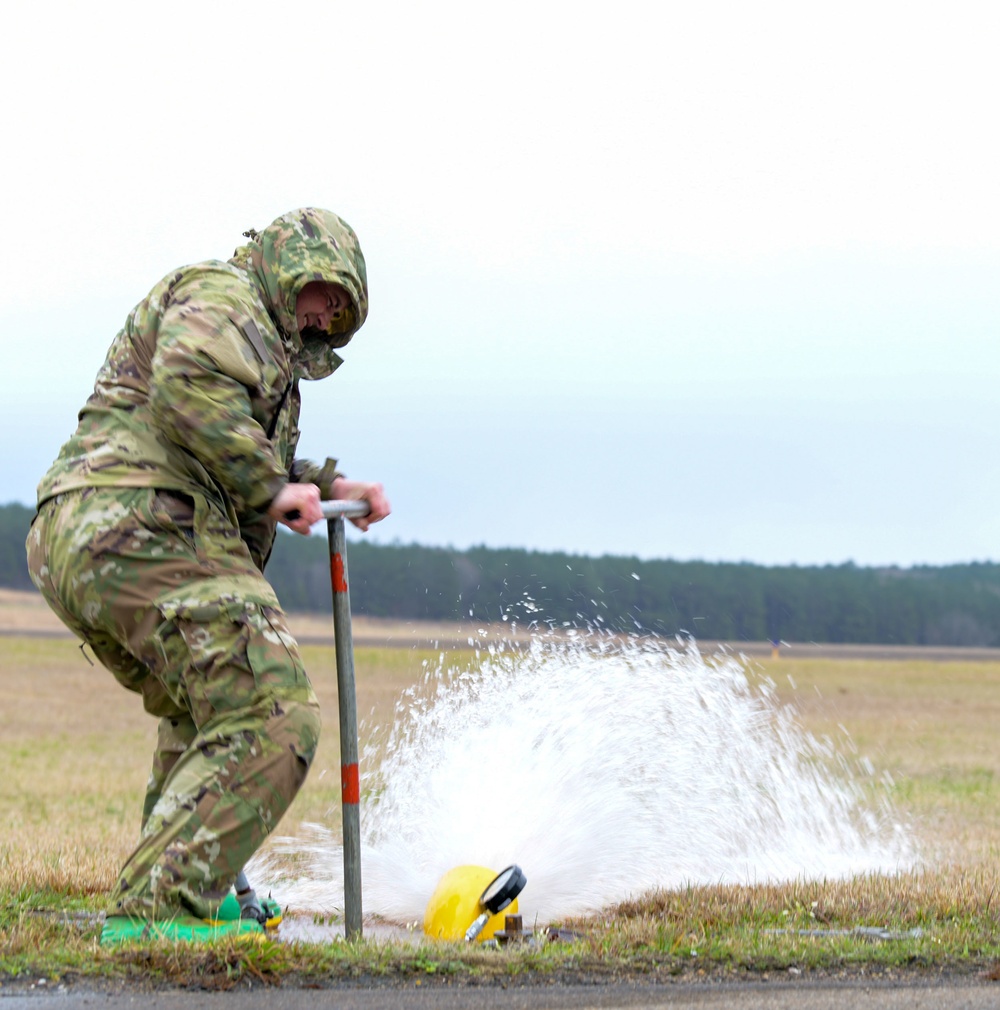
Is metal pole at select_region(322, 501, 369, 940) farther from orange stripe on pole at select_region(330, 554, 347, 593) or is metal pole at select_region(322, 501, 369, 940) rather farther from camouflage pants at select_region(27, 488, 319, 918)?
camouflage pants at select_region(27, 488, 319, 918)

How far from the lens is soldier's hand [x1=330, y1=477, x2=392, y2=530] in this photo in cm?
475

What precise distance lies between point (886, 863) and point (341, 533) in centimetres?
391

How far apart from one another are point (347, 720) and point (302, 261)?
1.53 m

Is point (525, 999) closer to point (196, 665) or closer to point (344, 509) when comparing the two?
point (196, 665)

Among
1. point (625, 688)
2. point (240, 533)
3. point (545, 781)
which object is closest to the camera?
point (240, 533)

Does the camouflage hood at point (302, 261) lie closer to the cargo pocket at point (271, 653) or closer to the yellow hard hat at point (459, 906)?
the cargo pocket at point (271, 653)

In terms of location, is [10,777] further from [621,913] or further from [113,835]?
[621,913]

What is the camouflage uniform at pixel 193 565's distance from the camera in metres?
4.09

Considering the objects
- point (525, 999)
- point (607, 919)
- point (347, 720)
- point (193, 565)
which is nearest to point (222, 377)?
point (193, 565)

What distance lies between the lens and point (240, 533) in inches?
175

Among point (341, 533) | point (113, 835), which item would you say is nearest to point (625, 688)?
point (341, 533)

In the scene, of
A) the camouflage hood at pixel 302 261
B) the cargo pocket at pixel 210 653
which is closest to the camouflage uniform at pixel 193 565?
the cargo pocket at pixel 210 653

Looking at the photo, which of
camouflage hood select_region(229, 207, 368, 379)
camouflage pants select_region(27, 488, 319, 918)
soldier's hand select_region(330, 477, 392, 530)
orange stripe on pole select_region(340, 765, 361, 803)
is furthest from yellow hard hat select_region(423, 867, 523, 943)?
camouflage hood select_region(229, 207, 368, 379)

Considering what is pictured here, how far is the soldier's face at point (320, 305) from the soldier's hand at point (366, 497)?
0.55 meters
